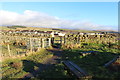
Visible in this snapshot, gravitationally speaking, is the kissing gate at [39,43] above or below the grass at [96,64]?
above

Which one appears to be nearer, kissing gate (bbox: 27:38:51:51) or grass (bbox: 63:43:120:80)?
grass (bbox: 63:43:120:80)

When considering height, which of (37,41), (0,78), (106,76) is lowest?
(0,78)

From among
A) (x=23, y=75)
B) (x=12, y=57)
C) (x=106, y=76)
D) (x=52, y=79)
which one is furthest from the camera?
(x=12, y=57)

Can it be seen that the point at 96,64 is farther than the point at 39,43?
No

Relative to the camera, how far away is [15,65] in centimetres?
1065

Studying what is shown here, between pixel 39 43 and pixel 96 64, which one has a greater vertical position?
pixel 39 43

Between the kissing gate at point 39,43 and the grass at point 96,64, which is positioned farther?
the kissing gate at point 39,43

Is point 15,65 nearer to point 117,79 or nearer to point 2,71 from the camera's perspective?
point 2,71

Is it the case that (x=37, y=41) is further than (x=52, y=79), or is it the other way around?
(x=37, y=41)

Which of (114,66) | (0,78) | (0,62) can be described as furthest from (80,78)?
(0,62)

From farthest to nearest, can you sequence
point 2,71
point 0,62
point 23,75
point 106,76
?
point 0,62 < point 2,71 < point 23,75 < point 106,76

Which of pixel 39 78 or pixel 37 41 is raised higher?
pixel 37 41

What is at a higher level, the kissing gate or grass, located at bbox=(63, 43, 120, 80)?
the kissing gate

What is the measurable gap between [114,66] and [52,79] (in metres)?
4.97
